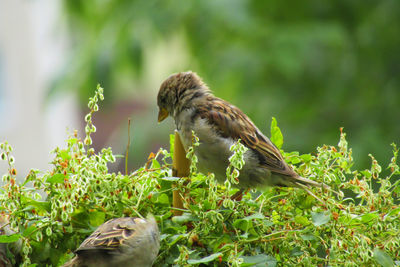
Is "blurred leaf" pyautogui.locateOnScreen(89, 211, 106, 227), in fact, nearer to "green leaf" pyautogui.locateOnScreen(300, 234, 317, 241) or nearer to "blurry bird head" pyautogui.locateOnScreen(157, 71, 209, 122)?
"green leaf" pyautogui.locateOnScreen(300, 234, 317, 241)

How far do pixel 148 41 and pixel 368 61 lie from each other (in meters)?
2.10

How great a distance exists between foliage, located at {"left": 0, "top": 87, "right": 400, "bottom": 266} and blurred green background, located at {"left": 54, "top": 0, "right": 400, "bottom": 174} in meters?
3.02

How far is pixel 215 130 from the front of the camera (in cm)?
280

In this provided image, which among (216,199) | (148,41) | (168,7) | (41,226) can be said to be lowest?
(41,226)

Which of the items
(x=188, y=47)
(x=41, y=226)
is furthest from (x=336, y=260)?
(x=188, y=47)

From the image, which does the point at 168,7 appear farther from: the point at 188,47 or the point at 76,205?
the point at 76,205

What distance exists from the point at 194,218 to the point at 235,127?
2.77ft

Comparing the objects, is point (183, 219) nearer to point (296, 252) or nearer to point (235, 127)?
point (296, 252)

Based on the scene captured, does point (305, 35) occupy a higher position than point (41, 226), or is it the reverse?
point (305, 35)

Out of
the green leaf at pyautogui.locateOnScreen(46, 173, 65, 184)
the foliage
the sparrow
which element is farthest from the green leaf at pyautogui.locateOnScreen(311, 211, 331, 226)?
the green leaf at pyautogui.locateOnScreen(46, 173, 65, 184)

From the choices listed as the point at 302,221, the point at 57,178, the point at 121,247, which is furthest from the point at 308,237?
the point at 57,178

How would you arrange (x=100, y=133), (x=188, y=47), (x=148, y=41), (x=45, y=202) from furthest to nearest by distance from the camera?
(x=100, y=133) < (x=188, y=47) < (x=148, y=41) < (x=45, y=202)

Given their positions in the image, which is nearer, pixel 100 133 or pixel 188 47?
pixel 188 47

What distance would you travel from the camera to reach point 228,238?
2023mm
